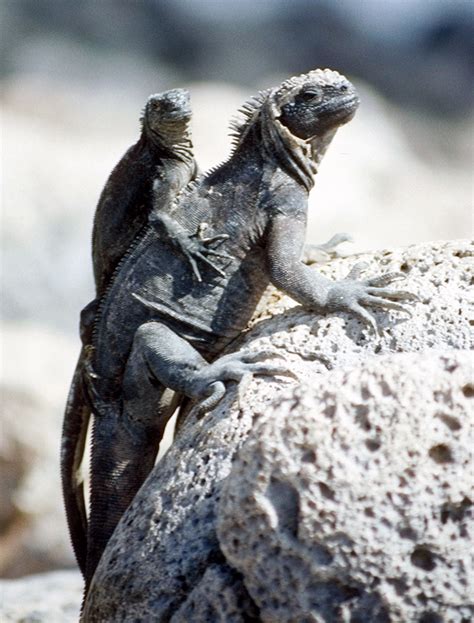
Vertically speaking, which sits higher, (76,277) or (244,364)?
(76,277)

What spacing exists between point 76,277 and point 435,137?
36.8 feet

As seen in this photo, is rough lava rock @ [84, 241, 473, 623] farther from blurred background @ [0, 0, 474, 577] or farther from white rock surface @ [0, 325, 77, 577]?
white rock surface @ [0, 325, 77, 577]

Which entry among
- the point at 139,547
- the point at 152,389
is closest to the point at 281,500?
the point at 139,547

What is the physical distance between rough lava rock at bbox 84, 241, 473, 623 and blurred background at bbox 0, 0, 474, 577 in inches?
62.7

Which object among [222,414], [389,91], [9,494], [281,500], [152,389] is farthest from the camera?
[389,91]

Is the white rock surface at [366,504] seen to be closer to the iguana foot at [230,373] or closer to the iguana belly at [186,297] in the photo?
the iguana foot at [230,373]

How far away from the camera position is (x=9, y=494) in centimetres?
943

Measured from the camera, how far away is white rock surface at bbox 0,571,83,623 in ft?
21.0

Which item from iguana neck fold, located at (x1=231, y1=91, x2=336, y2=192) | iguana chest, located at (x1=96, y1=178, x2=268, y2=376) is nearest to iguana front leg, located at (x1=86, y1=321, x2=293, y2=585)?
iguana chest, located at (x1=96, y1=178, x2=268, y2=376)

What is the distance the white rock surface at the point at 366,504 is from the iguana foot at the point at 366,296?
0.92 meters

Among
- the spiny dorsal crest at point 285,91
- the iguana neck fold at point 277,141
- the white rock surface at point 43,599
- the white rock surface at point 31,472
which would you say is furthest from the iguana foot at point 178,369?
the white rock surface at point 31,472

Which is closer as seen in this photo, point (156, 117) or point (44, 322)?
point (156, 117)

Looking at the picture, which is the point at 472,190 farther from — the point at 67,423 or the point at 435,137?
the point at 67,423

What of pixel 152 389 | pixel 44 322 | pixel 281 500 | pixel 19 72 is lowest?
pixel 281 500
